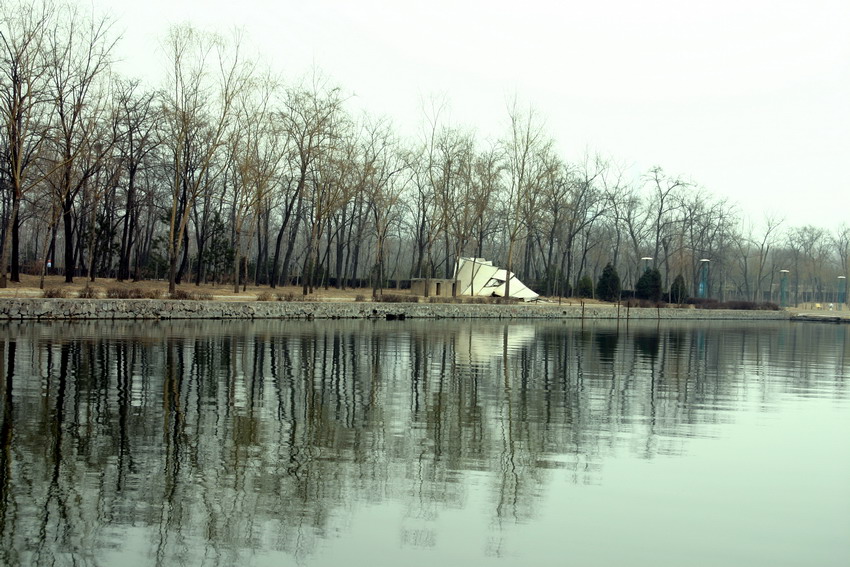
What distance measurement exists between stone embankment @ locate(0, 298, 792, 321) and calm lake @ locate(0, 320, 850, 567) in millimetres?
13798

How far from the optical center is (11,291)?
110 ft

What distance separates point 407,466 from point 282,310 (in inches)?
1235

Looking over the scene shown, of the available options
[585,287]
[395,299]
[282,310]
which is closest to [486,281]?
[585,287]

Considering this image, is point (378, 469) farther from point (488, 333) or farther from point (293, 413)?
point (488, 333)

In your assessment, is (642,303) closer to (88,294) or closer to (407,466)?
(88,294)

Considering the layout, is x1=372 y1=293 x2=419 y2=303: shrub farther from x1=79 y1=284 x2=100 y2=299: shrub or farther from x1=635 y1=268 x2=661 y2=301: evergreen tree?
x1=635 y1=268 x2=661 y2=301: evergreen tree

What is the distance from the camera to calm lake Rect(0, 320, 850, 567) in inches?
244

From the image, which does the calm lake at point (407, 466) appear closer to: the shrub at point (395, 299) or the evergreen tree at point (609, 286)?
the shrub at point (395, 299)

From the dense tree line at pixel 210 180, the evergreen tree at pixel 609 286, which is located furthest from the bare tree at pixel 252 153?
the evergreen tree at pixel 609 286

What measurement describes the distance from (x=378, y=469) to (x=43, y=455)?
332 centimetres

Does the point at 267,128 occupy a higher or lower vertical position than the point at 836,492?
higher

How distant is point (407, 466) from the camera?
8703 mm

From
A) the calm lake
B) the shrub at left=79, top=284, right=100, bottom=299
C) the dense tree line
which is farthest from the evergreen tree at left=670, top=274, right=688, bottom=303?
the calm lake

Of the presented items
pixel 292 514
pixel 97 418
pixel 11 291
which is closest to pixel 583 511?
Result: pixel 292 514
